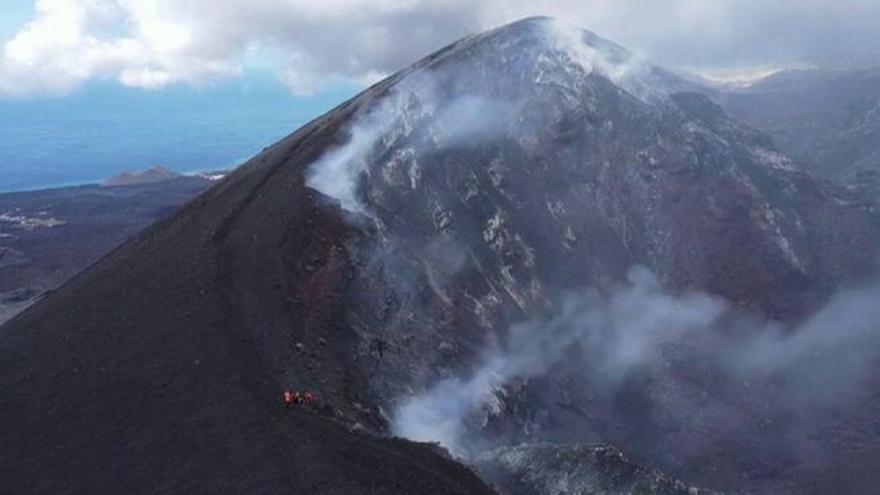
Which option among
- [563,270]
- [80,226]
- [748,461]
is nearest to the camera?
[748,461]

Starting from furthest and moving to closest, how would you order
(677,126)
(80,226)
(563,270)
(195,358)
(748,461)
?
(80,226), (677,126), (563,270), (748,461), (195,358)

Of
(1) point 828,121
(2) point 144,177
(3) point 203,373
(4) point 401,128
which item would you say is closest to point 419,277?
(4) point 401,128

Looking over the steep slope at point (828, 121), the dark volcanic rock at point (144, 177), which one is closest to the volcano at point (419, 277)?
the steep slope at point (828, 121)

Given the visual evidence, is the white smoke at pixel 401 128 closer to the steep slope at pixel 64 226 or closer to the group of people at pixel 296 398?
the group of people at pixel 296 398

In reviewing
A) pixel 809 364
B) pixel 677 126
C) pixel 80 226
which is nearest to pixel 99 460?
pixel 809 364

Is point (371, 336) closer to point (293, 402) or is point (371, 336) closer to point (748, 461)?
point (293, 402)

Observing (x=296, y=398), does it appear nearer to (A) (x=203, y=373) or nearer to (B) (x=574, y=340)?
(A) (x=203, y=373)

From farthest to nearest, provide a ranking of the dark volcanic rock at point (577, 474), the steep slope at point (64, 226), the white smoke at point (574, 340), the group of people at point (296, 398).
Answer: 1. the steep slope at point (64, 226)
2. the white smoke at point (574, 340)
3. the group of people at point (296, 398)
4. the dark volcanic rock at point (577, 474)
